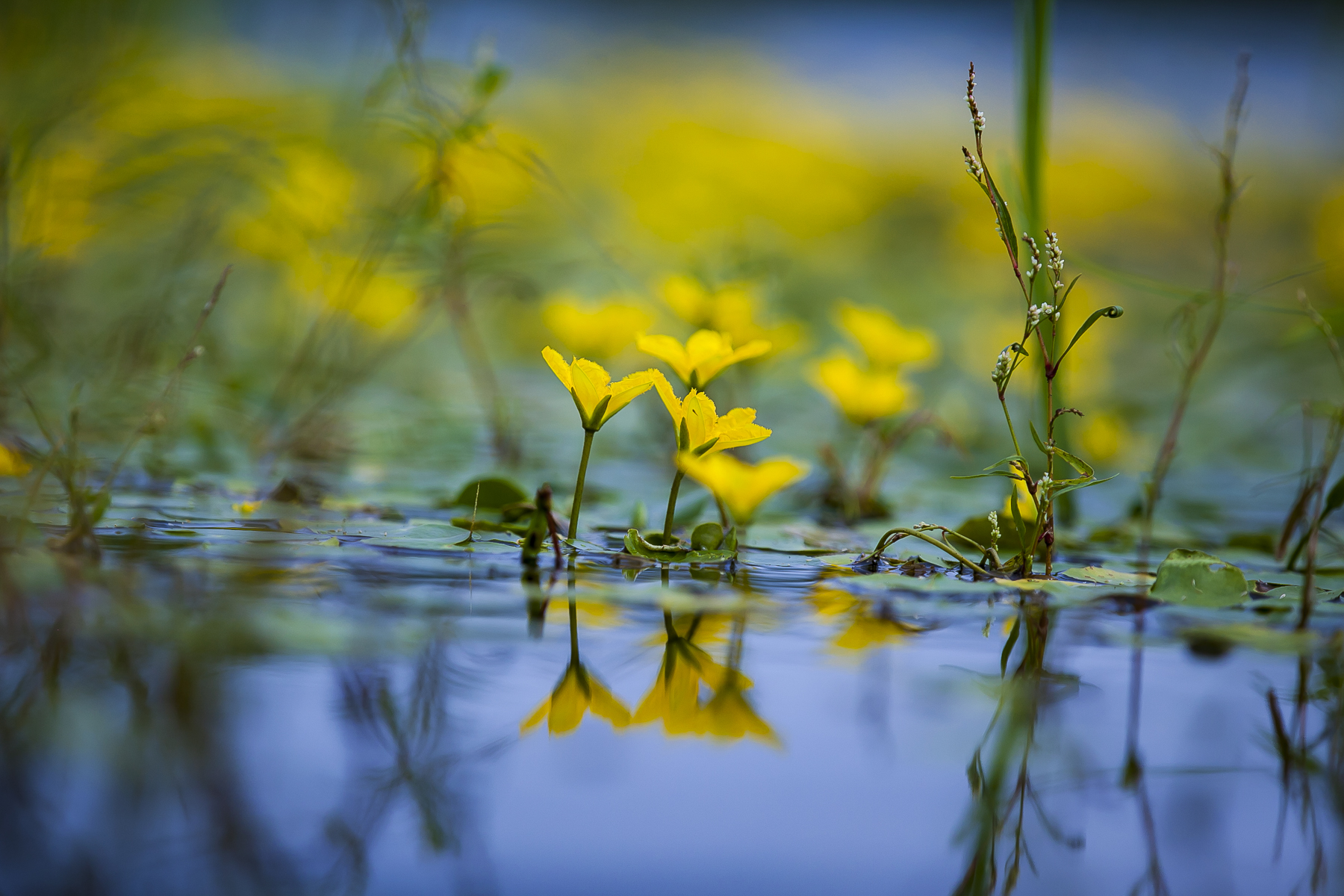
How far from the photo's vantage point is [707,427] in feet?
3.09

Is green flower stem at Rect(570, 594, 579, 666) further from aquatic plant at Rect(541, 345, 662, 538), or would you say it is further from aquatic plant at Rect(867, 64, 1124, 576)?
aquatic plant at Rect(867, 64, 1124, 576)

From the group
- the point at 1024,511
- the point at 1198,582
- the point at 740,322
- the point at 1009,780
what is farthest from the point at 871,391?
the point at 1009,780

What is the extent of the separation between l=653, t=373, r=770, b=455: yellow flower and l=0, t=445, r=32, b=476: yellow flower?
0.74 metres

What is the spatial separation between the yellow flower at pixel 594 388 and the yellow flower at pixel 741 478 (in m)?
0.08

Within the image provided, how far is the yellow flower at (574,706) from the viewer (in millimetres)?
600

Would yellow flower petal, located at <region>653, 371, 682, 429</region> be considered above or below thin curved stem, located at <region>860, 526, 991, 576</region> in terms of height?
above

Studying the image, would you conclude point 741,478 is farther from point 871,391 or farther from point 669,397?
point 871,391

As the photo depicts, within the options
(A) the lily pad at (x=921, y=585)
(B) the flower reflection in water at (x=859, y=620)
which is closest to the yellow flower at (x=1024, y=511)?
(A) the lily pad at (x=921, y=585)

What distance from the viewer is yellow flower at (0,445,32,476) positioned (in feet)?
3.43

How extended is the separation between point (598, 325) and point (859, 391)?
401mm

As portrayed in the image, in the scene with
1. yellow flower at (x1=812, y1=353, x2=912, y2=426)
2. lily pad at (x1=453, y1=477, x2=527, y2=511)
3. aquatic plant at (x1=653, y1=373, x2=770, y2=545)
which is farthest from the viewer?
yellow flower at (x1=812, y1=353, x2=912, y2=426)

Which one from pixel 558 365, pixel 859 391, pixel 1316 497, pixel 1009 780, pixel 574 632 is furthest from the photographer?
pixel 859 391

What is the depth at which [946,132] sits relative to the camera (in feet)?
29.9

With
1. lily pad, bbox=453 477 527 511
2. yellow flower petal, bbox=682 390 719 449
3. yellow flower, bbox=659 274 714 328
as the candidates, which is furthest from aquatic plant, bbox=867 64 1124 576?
yellow flower, bbox=659 274 714 328
